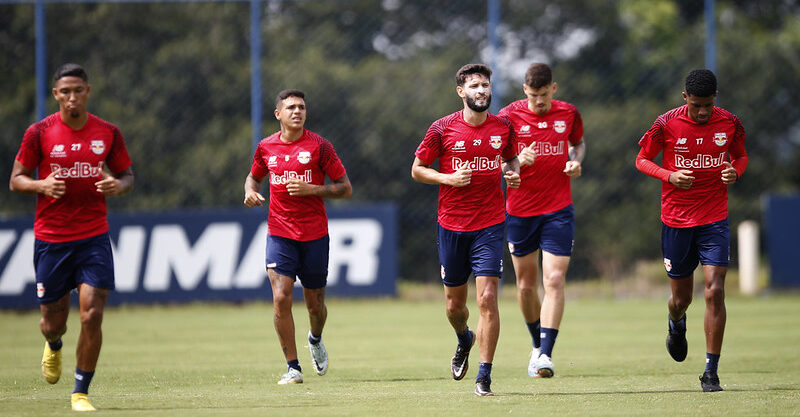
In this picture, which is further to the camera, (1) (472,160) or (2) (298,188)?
(2) (298,188)

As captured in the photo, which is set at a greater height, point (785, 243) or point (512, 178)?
point (512, 178)

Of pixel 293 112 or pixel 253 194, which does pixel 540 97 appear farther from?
pixel 253 194

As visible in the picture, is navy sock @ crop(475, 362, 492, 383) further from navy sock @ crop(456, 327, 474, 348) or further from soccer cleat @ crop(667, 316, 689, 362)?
soccer cleat @ crop(667, 316, 689, 362)

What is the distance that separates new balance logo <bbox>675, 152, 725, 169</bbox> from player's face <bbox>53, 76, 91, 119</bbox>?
4.86 metres

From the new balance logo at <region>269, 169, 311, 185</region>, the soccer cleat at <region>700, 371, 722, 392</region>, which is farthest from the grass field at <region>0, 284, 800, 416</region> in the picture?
the new balance logo at <region>269, 169, 311, 185</region>

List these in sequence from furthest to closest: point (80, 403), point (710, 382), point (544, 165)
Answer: point (544, 165) < point (710, 382) < point (80, 403)

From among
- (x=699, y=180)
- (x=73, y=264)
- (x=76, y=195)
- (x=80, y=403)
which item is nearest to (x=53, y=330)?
(x=73, y=264)

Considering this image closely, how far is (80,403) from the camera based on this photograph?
8.28m

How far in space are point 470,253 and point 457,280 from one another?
300 millimetres

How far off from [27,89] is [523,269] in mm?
14905

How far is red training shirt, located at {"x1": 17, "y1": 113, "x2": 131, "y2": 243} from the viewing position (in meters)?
8.61

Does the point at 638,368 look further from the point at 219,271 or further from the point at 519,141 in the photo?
the point at 219,271

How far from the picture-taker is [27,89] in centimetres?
2294

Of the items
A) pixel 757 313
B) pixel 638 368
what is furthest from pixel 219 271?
pixel 638 368
